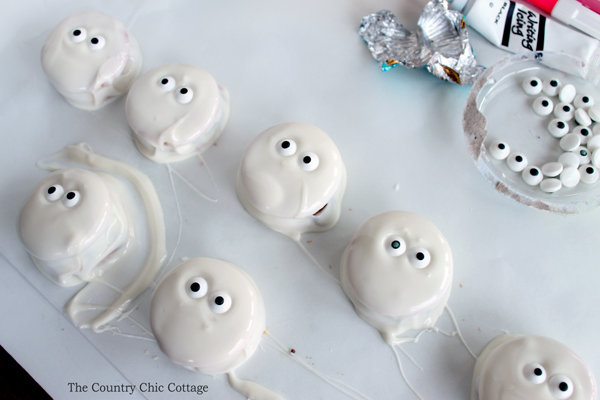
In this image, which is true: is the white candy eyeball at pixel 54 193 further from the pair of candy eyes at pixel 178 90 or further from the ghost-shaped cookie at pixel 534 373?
the ghost-shaped cookie at pixel 534 373

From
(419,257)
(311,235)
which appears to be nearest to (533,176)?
(419,257)

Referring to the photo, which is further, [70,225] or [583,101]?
[583,101]

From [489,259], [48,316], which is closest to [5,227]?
[48,316]

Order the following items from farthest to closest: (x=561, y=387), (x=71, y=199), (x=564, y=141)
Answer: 1. (x=564, y=141)
2. (x=71, y=199)
3. (x=561, y=387)

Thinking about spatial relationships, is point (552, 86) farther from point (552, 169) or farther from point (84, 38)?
point (84, 38)

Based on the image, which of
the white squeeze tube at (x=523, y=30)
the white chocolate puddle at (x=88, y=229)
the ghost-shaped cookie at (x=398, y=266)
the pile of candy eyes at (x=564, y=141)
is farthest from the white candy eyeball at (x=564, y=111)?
the white chocolate puddle at (x=88, y=229)
